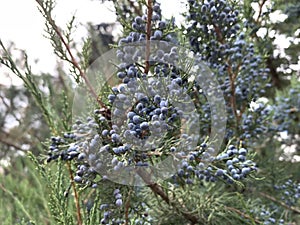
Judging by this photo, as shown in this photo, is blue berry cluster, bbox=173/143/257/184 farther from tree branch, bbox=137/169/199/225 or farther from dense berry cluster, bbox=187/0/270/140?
dense berry cluster, bbox=187/0/270/140

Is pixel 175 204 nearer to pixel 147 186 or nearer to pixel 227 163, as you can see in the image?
pixel 147 186

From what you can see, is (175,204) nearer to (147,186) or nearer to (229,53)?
(147,186)

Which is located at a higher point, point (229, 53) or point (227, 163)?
point (229, 53)

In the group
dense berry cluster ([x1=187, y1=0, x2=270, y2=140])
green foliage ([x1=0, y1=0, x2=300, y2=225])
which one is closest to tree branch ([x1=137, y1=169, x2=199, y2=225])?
green foliage ([x1=0, y1=0, x2=300, y2=225])

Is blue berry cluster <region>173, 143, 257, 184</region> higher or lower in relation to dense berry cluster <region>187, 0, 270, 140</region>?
lower

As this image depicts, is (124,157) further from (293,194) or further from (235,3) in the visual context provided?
(293,194)

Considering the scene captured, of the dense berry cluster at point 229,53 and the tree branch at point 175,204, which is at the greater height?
the dense berry cluster at point 229,53

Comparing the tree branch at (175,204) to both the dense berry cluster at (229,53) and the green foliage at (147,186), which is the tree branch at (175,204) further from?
the dense berry cluster at (229,53)

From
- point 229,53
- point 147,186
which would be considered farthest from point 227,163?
point 229,53

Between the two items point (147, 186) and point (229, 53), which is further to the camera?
point (229, 53)

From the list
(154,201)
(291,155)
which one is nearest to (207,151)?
(154,201)

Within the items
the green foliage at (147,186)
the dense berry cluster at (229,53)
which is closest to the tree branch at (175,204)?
the green foliage at (147,186)
